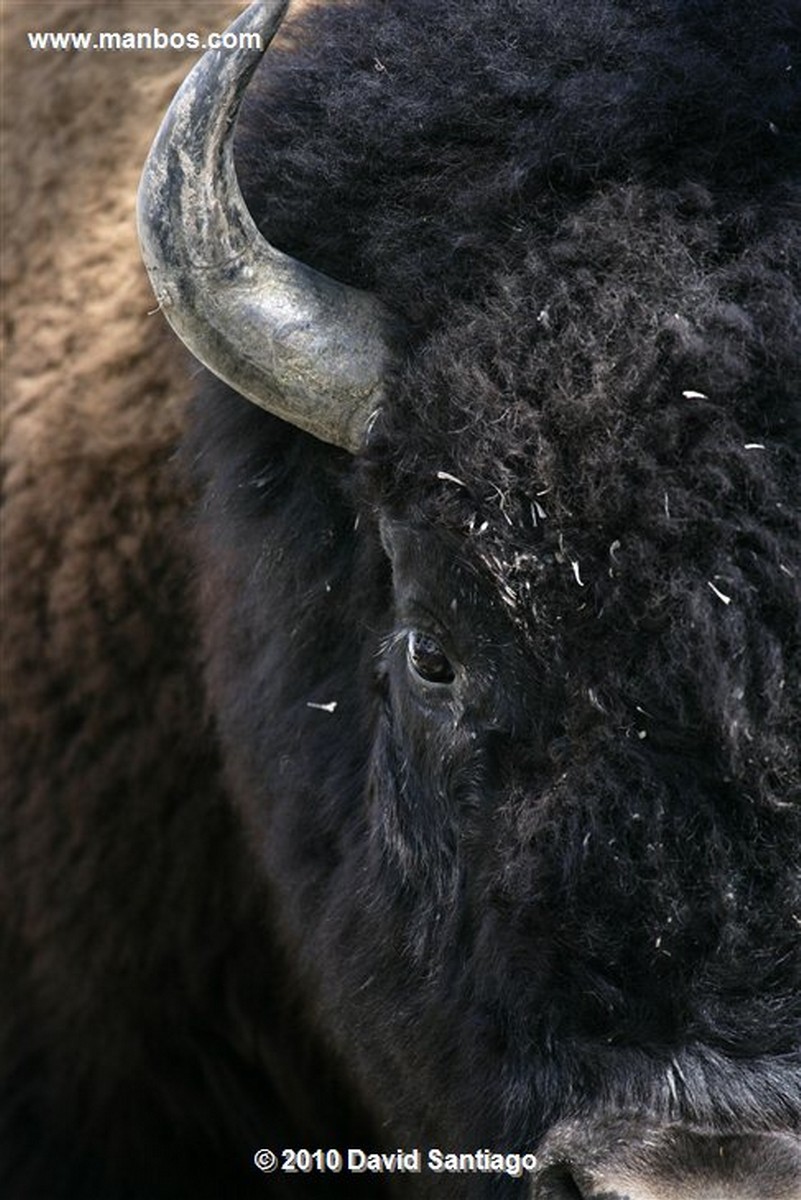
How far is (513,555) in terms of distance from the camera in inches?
108

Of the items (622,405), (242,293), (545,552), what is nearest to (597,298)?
(622,405)

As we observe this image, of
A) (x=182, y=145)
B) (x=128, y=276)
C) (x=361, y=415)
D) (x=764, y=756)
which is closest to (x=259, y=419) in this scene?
(x=361, y=415)

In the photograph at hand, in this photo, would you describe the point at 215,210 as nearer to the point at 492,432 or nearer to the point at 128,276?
the point at 492,432

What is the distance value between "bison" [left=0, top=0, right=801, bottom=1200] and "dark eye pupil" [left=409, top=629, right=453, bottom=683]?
0.02 metres

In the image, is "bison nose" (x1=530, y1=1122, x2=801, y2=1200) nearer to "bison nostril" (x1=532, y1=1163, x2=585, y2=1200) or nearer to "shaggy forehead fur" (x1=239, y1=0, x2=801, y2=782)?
"bison nostril" (x1=532, y1=1163, x2=585, y2=1200)

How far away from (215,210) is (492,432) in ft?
2.01

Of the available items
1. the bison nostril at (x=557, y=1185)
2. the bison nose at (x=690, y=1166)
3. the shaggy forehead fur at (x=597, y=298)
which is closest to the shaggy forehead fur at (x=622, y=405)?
the shaggy forehead fur at (x=597, y=298)

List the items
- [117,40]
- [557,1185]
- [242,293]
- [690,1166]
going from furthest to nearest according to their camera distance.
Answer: [117,40]
[242,293]
[557,1185]
[690,1166]

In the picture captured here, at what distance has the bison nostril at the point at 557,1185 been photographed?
2.65m

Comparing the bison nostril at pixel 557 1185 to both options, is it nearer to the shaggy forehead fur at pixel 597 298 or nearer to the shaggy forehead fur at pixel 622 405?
the shaggy forehead fur at pixel 622 405

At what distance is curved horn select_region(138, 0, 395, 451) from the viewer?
113 inches

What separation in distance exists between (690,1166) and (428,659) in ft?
3.13

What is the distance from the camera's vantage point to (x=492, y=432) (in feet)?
9.09

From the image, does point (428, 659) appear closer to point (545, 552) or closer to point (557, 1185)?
point (545, 552)
